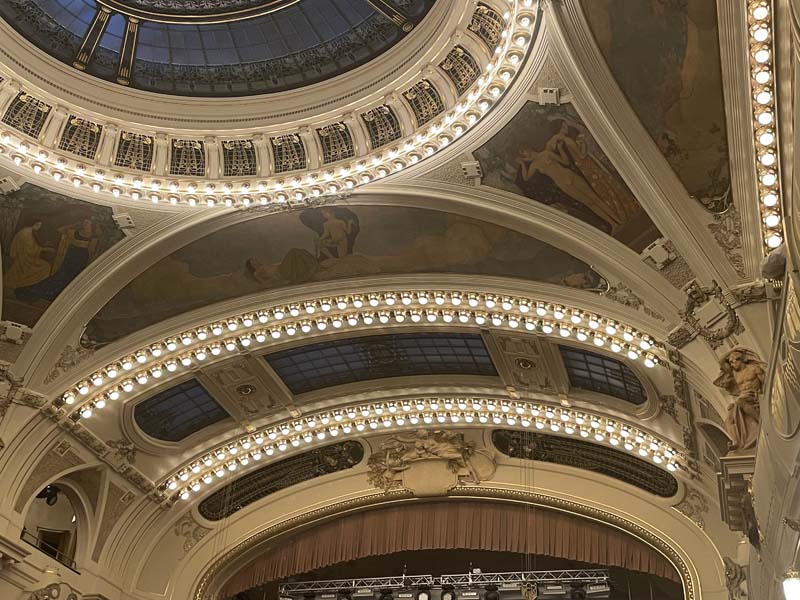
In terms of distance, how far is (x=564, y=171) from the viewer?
15.4 m

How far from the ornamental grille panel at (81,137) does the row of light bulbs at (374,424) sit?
8294 mm

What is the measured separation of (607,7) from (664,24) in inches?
33.6

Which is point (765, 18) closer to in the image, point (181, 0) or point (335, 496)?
point (181, 0)

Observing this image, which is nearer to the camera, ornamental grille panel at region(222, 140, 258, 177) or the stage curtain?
ornamental grille panel at region(222, 140, 258, 177)

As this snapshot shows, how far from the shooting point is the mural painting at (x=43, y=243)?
16.7 m

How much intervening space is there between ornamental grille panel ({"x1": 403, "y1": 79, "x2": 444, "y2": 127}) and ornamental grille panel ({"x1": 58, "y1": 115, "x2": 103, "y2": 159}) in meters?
5.88

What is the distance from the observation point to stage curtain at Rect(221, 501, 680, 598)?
69.6 ft

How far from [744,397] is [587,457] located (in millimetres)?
9976

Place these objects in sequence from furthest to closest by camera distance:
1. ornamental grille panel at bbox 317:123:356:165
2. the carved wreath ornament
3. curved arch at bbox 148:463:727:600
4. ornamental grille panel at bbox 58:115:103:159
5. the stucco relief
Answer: the stucco relief → curved arch at bbox 148:463:727:600 → ornamental grille panel at bbox 317:123:356:165 → ornamental grille panel at bbox 58:115:103:159 → the carved wreath ornament

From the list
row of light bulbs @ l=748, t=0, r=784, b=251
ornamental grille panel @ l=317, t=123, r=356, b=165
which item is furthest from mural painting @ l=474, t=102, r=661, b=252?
ornamental grille panel @ l=317, t=123, r=356, b=165

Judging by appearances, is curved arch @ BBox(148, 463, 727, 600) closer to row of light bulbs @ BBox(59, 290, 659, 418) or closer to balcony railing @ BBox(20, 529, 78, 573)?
balcony railing @ BBox(20, 529, 78, 573)

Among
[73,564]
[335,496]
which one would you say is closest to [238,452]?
[335,496]

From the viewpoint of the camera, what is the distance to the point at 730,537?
64.4 feet

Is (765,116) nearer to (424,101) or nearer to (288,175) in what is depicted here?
(424,101)
